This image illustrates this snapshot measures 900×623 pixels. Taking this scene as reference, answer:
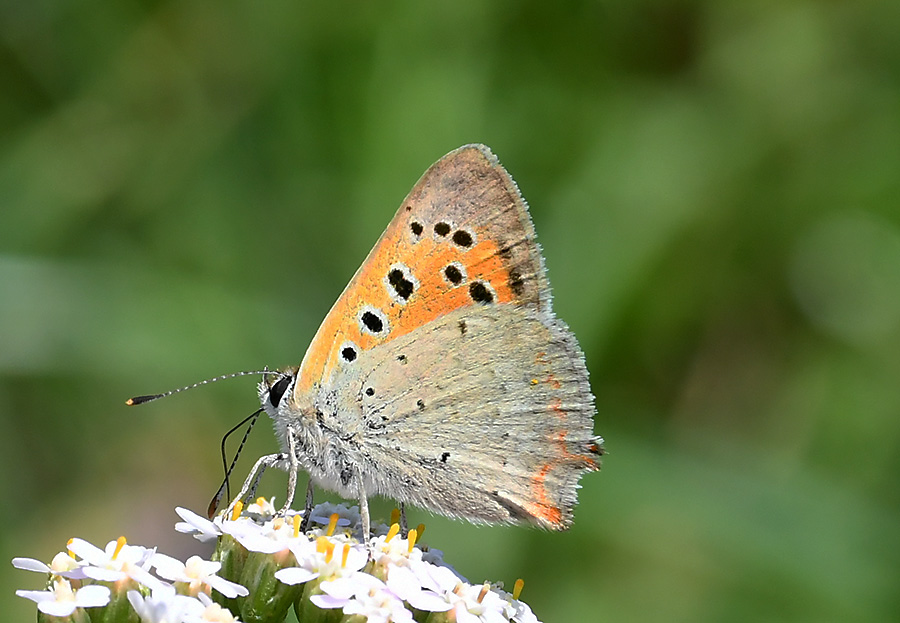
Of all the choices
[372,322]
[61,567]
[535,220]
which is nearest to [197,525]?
[61,567]

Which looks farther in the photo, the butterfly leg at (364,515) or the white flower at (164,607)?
the butterfly leg at (364,515)

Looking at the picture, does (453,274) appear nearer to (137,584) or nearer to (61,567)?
(137,584)

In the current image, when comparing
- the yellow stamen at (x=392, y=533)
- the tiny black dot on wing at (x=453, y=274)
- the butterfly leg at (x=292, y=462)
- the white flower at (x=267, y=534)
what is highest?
the tiny black dot on wing at (x=453, y=274)

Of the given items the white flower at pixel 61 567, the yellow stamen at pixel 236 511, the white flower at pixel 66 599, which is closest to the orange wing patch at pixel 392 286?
the yellow stamen at pixel 236 511

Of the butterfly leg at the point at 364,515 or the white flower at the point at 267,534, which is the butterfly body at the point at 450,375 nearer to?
the butterfly leg at the point at 364,515

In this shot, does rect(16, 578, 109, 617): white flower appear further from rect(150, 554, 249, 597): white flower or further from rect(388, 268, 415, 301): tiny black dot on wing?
rect(388, 268, 415, 301): tiny black dot on wing

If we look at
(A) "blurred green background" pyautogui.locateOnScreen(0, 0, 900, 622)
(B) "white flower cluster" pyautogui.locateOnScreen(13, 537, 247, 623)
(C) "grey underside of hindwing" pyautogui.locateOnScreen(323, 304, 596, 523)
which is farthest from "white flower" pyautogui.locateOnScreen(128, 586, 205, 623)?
(A) "blurred green background" pyautogui.locateOnScreen(0, 0, 900, 622)

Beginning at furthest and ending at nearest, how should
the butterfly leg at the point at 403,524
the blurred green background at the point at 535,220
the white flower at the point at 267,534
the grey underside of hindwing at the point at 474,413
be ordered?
the blurred green background at the point at 535,220 → the grey underside of hindwing at the point at 474,413 → the butterfly leg at the point at 403,524 → the white flower at the point at 267,534
